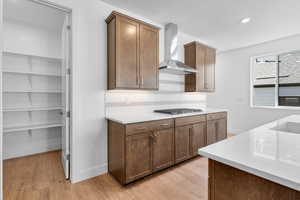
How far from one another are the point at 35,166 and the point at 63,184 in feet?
3.08

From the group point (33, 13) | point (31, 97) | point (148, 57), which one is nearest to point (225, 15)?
point (148, 57)

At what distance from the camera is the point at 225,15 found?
267cm

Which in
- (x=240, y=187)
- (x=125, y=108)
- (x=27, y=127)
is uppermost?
(x=125, y=108)

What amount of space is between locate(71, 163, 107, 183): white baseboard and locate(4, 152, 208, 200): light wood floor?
7 cm

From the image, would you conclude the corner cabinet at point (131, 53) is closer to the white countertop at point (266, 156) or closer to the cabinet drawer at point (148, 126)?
the cabinet drawer at point (148, 126)

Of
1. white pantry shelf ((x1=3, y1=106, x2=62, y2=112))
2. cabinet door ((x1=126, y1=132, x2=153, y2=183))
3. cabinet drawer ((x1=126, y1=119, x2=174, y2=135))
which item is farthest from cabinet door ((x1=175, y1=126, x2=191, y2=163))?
white pantry shelf ((x1=3, y1=106, x2=62, y2=112))

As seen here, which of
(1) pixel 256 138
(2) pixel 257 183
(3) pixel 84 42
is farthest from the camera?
(3) pixel 84 42

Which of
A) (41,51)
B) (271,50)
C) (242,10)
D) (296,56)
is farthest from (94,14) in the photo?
(296,56)

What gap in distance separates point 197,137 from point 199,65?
1604mm

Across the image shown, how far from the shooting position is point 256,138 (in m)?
1.02

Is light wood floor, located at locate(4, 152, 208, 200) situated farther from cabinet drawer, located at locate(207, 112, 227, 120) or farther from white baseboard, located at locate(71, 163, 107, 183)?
cabinet drawer, located at locate(207, 112, 227, 120)

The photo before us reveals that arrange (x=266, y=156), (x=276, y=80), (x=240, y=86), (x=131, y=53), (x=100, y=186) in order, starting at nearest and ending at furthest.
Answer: (x=266, y=156), (x=100, y=186), (x=131, y=53), (x=276, y=80), (x=240, y=86)

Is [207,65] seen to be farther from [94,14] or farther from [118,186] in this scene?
[118,186]

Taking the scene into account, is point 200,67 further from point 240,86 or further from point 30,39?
point 30,39
